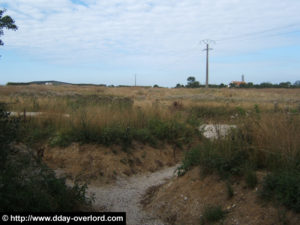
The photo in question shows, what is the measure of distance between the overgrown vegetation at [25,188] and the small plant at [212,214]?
6.71 ft

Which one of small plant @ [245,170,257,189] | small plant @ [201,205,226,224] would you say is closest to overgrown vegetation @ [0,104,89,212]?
small plant @ [201,205,226,224]

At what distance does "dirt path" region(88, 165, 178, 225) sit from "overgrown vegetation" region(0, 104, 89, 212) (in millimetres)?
935

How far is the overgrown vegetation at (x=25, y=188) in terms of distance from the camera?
3.80 m

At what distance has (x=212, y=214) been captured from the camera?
189 inches

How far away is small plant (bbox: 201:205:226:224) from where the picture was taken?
15.6 ft

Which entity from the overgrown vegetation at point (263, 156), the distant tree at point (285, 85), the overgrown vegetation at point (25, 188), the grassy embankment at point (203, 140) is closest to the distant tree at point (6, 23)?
the overgrown vegetation at point (25, 188)

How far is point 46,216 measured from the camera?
400 cm

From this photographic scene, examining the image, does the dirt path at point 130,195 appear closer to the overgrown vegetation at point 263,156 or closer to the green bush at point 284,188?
the overgrown vegetation at point 263,156

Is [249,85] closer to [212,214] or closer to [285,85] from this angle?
[285,85]

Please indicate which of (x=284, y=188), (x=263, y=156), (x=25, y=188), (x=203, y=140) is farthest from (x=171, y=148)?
(x=25, y=188)

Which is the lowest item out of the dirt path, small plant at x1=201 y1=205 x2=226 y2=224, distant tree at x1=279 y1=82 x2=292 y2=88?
the dirt path

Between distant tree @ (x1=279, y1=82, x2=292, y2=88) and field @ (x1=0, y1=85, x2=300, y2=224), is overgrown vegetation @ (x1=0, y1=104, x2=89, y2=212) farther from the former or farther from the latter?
distant tree @ (x1=279, y1=82, x2=292, y2=88)

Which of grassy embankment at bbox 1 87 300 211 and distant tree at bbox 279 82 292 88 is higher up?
distant tree at bbox 279 82 292 88

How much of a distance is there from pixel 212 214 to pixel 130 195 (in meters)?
2.60
